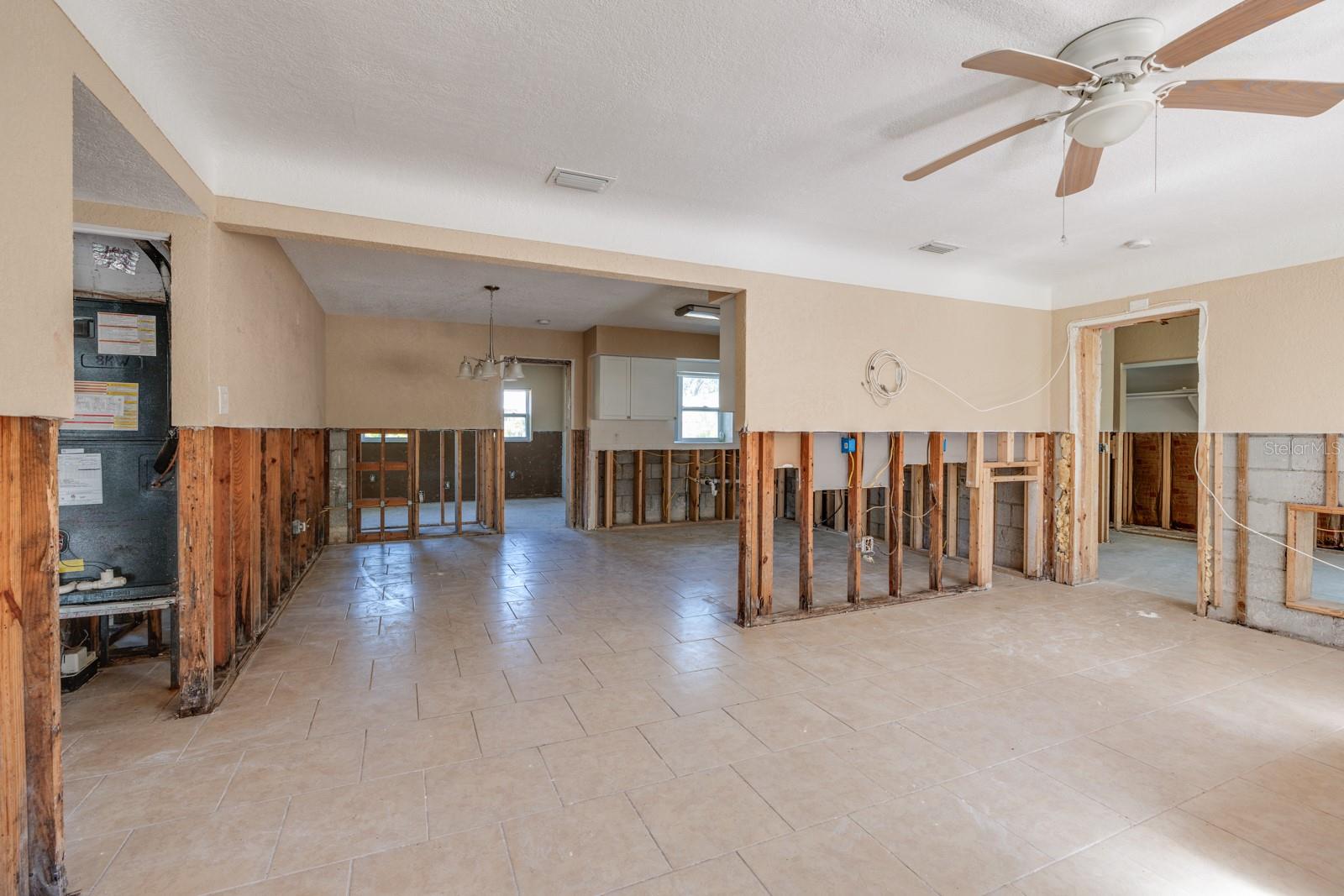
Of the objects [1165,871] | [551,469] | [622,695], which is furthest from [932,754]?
[551,469]

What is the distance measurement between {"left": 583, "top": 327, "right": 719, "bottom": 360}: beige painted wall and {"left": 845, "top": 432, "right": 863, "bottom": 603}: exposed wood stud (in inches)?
152

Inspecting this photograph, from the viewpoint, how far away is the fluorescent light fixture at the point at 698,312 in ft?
20.1

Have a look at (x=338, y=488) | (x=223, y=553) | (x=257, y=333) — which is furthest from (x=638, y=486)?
(x=223, y=553)

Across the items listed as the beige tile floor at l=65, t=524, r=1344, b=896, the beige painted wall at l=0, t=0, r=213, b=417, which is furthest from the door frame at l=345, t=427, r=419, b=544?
the beige painted wall at l=0, t=0, r=213, b=417

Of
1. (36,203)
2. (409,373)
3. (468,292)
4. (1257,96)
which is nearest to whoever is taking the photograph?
(36,203)

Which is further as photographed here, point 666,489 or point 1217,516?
point 666,489

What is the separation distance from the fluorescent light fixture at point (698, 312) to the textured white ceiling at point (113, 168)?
4.24 m

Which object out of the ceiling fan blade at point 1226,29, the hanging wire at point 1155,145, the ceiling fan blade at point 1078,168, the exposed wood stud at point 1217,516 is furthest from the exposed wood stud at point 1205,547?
the ceiling fan blade at point 1226,29

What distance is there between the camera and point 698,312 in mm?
6277

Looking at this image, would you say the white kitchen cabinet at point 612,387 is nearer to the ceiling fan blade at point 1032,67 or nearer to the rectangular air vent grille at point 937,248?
the rectangular air vent grille at point 937,248

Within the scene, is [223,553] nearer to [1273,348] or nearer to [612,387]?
[612,387]

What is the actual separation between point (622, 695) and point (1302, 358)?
4556mm

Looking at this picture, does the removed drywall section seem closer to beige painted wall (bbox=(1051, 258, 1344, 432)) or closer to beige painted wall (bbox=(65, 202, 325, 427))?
beige painted wall (bbox=(65, 202, 325, 427))

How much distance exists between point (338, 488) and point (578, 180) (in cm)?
527
